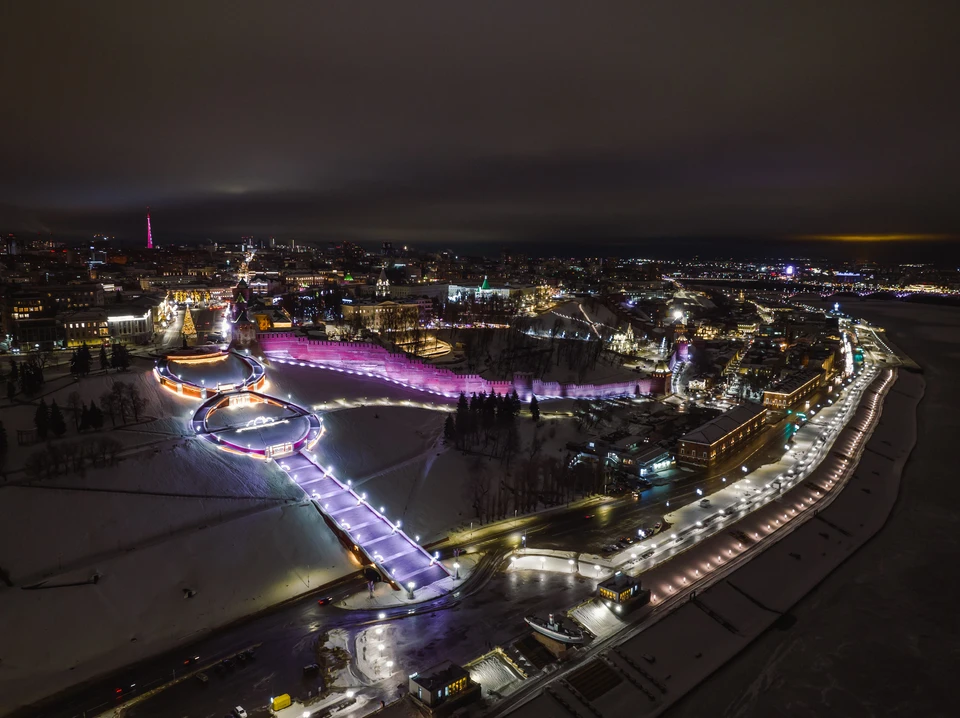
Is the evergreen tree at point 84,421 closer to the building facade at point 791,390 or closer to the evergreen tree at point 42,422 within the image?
the evergreen tree at point 42,422

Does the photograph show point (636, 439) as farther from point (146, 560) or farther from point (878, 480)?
point (146, 560)

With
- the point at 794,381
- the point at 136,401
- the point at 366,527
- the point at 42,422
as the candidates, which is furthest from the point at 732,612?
the point at 794,381

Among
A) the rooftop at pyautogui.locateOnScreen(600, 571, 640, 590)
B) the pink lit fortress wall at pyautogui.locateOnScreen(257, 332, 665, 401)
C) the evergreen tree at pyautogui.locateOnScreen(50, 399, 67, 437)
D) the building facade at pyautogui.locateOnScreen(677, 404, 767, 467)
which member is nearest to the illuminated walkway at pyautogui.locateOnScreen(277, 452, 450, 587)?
the rooftop at pyautogui.locateOnScreen(600, 571, 640, 590)

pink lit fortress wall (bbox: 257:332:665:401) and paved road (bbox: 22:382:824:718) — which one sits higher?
pink lit fortress wall (bbox: 257:332:665:401)

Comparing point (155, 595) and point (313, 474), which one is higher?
point (313, 474)

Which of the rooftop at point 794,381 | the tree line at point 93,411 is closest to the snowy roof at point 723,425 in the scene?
the rooftop at point 794,381

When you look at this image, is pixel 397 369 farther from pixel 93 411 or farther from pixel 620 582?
pixel 620 582

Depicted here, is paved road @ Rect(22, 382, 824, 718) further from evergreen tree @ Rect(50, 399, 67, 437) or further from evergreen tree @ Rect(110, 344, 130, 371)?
evergreen tree @ Rect(110, 344, 130, 371)
